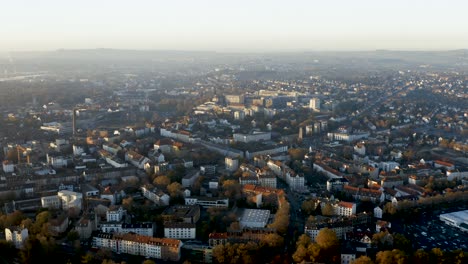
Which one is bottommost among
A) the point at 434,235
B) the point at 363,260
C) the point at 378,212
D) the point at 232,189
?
the point at 434,235

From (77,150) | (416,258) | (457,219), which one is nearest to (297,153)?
(457,219)

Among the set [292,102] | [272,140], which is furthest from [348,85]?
[272,140]

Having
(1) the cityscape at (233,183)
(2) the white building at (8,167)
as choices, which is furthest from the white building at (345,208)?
(2) the white building at (8,167)

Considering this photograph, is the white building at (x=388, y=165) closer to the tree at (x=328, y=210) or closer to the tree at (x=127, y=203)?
the tree at (x=328, y=210)

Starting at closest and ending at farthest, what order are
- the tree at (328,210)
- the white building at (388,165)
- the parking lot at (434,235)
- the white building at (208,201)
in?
1. the parking lot at (434,235)
2. the tree at (328,210)
3. the white building at (208,201)
4. the white building at (388,165)

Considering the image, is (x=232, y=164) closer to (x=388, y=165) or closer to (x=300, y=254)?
(x=388, y=165)

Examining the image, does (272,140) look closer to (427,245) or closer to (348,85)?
(427,245)

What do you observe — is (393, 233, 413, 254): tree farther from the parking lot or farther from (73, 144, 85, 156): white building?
(73, 144, 85, 156): white building
